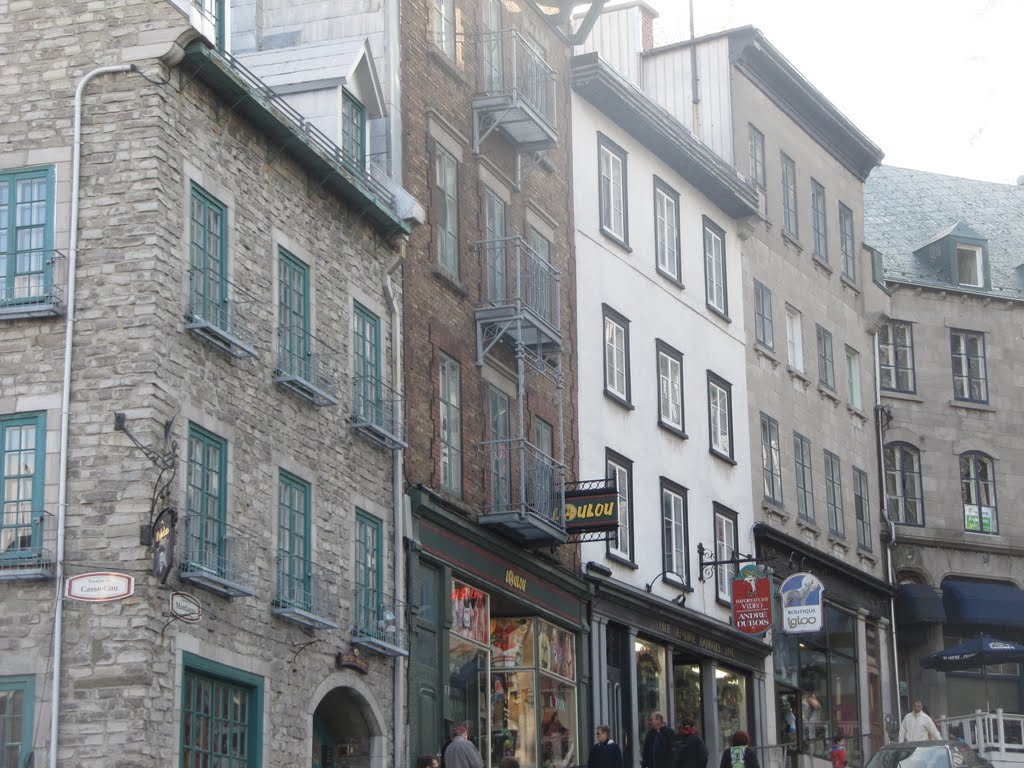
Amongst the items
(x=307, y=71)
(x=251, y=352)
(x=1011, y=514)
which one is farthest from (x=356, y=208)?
(x=1011, y=514)

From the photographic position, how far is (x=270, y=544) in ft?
77.0

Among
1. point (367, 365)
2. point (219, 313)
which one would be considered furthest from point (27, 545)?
point (367, 365)

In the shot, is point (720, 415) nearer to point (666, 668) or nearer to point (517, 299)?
point (666, 668)

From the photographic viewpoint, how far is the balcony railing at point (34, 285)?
21.4 m

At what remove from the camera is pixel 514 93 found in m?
31.5

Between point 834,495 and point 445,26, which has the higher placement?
point 445,26

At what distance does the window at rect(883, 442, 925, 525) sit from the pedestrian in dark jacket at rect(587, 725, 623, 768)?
24.2m

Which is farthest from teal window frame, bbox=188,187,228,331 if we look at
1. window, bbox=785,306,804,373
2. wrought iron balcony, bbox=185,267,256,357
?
window, bbox=785,306,804,373

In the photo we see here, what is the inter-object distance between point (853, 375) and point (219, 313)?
2870 cm

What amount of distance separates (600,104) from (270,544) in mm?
15863

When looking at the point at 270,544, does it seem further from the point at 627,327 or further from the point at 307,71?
the point at 627,327

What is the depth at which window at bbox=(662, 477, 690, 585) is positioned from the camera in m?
37.4

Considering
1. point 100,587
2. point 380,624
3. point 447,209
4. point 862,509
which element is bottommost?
point 100,587

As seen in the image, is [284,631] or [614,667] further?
[614,667]
